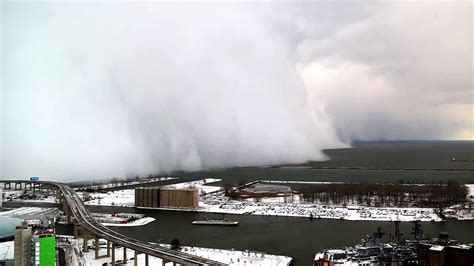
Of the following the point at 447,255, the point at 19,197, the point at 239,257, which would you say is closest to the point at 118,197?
the point at 19,197

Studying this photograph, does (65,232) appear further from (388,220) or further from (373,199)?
(373,199)

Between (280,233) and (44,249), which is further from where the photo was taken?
(280,233)

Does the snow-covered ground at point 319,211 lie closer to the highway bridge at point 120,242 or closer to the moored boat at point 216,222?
the moored boat at point 216,222

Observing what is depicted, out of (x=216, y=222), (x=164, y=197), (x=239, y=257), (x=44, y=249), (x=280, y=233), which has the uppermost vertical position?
(x=164, y=197)

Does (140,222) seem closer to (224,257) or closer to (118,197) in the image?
(224,257)

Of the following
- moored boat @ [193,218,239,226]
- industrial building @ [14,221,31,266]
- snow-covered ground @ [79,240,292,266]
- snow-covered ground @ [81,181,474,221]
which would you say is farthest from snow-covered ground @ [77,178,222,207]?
industrial building @ [14,221,31,266]

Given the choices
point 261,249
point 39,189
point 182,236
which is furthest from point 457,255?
point 39,189

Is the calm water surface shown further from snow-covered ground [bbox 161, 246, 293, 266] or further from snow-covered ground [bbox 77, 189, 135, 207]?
snow-covered ground [bbox 77, 189, 135, 207]

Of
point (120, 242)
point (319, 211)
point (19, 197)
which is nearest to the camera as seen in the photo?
point (120, 242)
